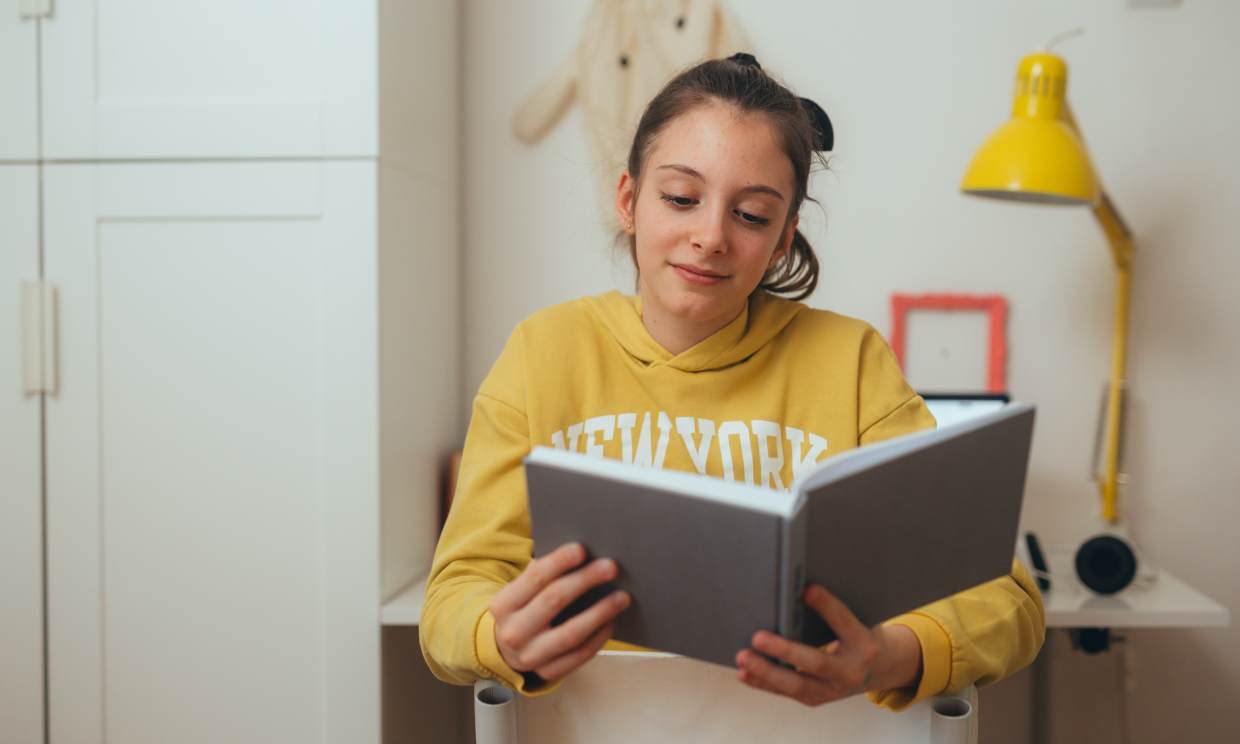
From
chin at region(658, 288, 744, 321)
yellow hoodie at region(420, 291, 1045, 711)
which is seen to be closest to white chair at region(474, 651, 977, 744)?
yellow hoodie at region(420, 291, 1045, 711)

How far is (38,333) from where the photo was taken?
1.65 meters

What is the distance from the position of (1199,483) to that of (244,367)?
1.74 m

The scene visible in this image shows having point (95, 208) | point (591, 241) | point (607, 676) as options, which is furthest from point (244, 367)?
point (607, 676)

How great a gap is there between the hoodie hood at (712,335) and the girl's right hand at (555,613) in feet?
1.15

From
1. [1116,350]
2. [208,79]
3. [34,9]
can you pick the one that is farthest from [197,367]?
[1116,350]

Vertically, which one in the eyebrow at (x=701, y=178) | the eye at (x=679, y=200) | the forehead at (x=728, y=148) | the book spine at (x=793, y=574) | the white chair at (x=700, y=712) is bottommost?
the white chair at (x=700, y=712)

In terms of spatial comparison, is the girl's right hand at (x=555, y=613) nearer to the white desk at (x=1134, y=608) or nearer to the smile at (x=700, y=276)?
the smile at (x=700, y=276)

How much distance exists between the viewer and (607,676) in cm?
79

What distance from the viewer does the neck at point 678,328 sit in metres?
1.07

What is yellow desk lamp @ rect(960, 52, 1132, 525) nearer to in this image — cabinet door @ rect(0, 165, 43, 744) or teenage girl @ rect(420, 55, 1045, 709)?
teenage girl @ rect(420, 55, 1045, 709)

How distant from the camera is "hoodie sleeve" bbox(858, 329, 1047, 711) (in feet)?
2.76

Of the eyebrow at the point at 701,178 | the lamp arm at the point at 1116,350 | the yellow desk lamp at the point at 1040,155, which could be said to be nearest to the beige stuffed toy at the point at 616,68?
the yellow desk lamp at the point at 1040,155

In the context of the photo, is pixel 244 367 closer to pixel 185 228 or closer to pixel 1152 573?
pixel 185 228

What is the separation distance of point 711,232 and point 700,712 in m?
0.41
